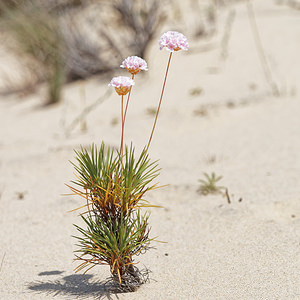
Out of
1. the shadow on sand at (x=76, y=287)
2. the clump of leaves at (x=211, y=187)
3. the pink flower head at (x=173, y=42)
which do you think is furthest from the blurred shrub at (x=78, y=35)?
the pink flower head at (x=173, y=42)

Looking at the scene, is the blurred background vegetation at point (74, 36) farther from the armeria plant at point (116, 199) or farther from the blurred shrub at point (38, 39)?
the armeria plant at point (116, 199)

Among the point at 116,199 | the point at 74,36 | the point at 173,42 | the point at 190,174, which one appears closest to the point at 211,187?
the point at 190,174

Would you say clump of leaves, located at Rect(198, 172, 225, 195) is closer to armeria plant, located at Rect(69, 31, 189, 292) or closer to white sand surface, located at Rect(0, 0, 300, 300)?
white sand surface, located at Rect(0, 0, 300, 300)

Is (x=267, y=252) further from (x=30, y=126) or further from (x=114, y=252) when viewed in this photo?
(x=30, y=126)

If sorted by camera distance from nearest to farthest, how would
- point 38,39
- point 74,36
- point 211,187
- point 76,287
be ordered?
point 76,287, point 211,187, point 74,36, point 38,39

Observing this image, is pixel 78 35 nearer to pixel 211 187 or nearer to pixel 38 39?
pixel 38 39

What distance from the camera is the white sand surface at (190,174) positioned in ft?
6.89

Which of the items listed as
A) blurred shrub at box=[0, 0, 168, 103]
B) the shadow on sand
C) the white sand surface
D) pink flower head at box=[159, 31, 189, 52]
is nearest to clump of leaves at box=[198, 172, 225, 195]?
the white sand surface

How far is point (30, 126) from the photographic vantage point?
Result: 5086 mm

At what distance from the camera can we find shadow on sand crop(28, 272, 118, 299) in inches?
77.2

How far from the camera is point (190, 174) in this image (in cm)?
336

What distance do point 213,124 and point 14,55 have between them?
4.04m

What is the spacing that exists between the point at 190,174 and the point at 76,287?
4.91ft

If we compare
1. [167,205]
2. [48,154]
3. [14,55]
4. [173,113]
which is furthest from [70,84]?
[167,205]
